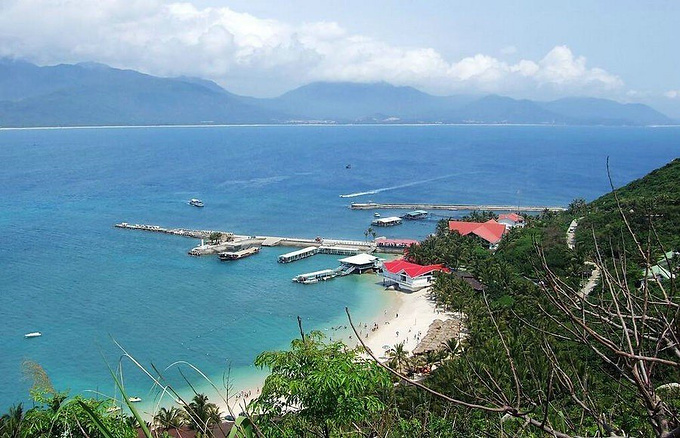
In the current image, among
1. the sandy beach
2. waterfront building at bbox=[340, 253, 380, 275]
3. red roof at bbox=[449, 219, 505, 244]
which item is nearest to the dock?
red roof at bbox=[449, 219, 505, 244]

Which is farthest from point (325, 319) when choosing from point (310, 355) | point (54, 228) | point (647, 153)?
point (647, 153)

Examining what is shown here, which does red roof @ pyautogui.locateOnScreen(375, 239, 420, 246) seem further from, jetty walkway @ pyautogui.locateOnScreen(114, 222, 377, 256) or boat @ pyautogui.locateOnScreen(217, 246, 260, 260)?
boat @ pyautogui.locateOnScreen(217, 246, 260, 260)

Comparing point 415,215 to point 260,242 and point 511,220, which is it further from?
point 260,242

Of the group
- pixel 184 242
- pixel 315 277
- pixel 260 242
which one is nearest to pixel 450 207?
pixel 260 242

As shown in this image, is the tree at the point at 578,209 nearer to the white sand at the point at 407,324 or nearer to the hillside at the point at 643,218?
the hillside at the point at 643,218

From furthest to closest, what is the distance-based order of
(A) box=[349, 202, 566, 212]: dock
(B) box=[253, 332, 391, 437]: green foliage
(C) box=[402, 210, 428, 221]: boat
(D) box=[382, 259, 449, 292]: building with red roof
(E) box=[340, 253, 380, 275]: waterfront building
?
(A) box=[349, 202, 566, 212]: dock, (C) box=[402, 210, 428, 221]: boat, (E) box=[340, 253, 380, 275]: waterfront building, (D) box=[382, 259, 449, 292]: building with red roof, (B) box=[253, 332, 391, 437]: green foliage
